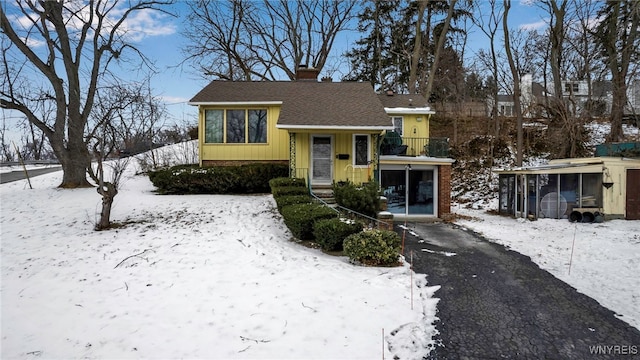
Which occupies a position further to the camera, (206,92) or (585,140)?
(585,140)

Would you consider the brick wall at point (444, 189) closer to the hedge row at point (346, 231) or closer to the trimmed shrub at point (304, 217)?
the hedge row at point (346, 231)

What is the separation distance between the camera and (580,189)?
12.1 metres

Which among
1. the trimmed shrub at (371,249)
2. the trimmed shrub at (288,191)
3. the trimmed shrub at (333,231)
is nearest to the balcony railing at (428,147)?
the trimmed shrub at (288,191)

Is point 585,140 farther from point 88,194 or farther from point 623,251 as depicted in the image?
point 88,194

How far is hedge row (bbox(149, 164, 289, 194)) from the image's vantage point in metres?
12.4

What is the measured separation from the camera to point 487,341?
4.20m

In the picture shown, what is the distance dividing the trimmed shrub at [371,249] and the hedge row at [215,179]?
278 inches

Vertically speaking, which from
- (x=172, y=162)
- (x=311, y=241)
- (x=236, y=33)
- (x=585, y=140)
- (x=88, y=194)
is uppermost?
(x=236, y=33)

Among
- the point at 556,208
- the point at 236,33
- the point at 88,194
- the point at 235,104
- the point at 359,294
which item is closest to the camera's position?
the point at 359,294

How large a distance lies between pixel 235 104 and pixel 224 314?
11048mm

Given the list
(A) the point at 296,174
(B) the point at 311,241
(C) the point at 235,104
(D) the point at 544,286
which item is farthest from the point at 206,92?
(D) the point at 544,286

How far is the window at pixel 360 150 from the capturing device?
41.6 feet

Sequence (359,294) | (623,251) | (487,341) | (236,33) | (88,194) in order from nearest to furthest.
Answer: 1. (487,341)
2. (359,294)
3. (623,251)
4. (88,194)
5. (236,33)

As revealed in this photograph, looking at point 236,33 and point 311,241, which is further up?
point 236,33
